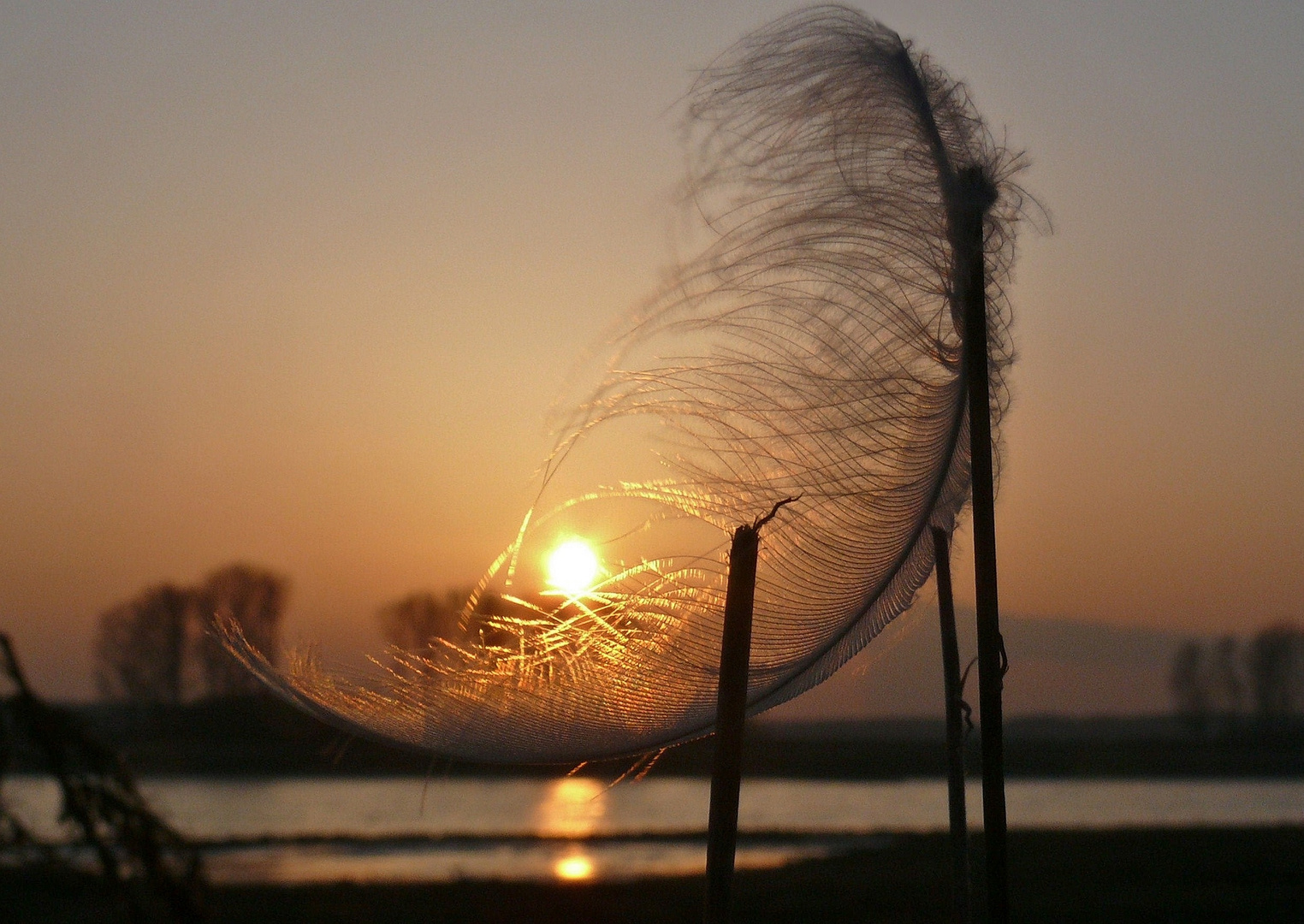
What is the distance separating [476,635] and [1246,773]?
2582 inches

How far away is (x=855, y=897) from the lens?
16703mm

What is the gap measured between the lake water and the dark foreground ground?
1823 millimetres

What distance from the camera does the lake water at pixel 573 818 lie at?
22641 mm

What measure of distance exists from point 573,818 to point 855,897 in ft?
65.4

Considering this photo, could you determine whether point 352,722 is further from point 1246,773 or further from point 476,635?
point 1246,773

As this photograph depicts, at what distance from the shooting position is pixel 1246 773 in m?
60.7

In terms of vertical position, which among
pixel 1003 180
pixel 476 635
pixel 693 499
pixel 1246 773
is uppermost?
pixel 1246 773

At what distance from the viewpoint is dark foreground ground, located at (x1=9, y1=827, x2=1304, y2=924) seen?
15.3 metres

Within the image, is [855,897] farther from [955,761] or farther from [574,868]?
[955,761]

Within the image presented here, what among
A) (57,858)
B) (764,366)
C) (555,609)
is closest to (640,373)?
(764,366)

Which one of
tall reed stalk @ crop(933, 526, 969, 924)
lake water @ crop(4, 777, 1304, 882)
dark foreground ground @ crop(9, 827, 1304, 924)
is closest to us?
tall reed stalk @ crop(933, 526, 969, 924)

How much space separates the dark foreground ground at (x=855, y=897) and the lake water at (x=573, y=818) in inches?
71.8

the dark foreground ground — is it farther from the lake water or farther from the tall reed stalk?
the tall reed stalk

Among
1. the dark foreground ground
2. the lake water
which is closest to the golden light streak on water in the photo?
the lake water
